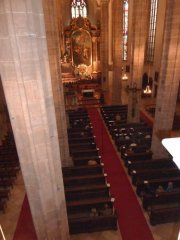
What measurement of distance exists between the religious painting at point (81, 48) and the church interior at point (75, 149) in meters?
12.3

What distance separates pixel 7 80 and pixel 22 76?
350 mm

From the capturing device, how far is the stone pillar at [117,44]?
734 inches

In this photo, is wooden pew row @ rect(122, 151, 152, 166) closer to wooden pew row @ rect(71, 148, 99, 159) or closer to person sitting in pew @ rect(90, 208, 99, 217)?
wooden pew row @ rect(71, 148, 99, 159)

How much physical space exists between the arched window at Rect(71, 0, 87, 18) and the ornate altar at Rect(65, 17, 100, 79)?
2629 millimetres

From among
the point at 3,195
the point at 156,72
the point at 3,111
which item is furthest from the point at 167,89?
the point at 3,111

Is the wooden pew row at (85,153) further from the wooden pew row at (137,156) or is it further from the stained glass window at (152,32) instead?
the stained glass window at (152,32)

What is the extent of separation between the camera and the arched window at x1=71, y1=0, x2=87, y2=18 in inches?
1234

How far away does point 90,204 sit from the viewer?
796 cm

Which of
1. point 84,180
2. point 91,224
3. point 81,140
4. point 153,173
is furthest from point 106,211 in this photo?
point 81,140

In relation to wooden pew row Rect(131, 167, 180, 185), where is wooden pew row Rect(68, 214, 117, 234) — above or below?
below

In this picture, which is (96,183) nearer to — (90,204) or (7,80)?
(90,204)

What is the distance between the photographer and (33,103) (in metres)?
5.14

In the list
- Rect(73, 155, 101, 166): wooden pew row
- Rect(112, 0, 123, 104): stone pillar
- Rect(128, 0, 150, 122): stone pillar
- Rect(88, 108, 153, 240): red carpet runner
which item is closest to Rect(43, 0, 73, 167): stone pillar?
Rect(73, 155, 101, 166): wooden pew row

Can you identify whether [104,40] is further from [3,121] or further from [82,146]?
[82,146]
